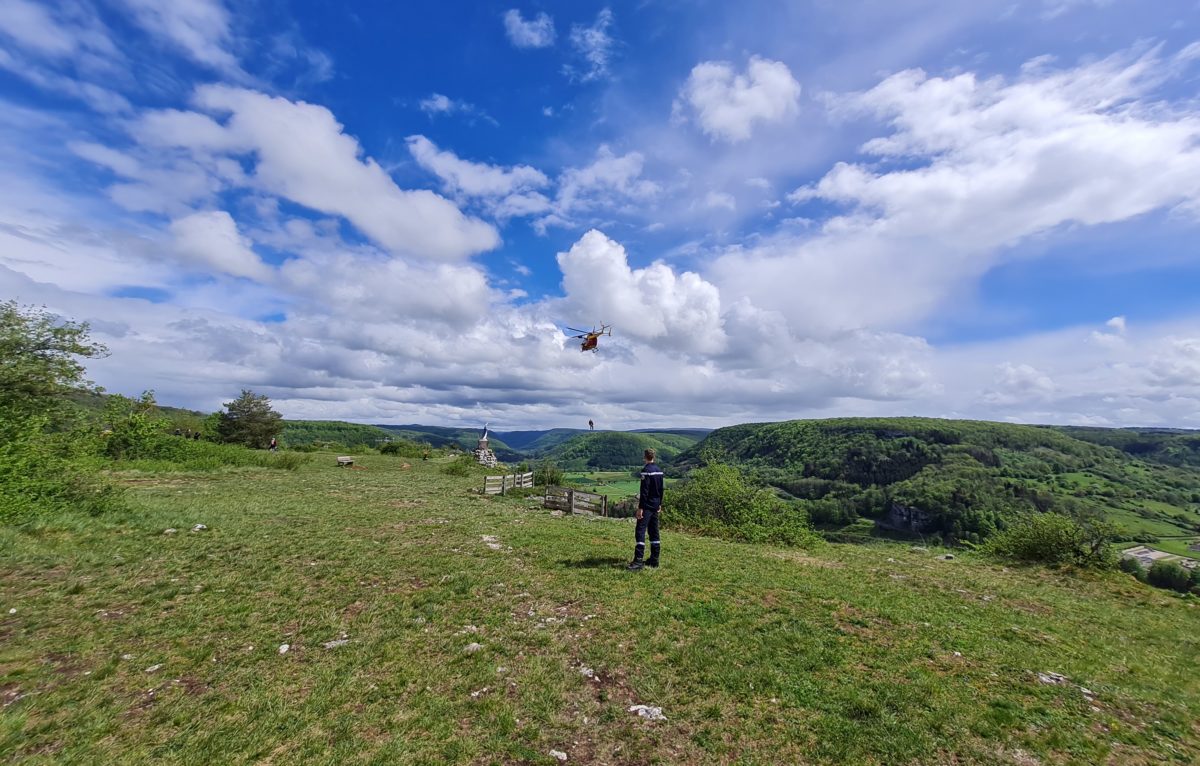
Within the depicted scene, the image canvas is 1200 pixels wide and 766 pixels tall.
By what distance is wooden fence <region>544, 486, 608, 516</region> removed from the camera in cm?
2705

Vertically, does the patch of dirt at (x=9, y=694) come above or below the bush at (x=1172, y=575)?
above

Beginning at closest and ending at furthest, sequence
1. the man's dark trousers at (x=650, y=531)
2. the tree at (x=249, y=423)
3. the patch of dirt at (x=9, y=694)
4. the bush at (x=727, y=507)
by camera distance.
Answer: the patch of dirt at (x=9, y=694)
the man's dark trousers at (x=650, y=531)
the bush at (x=727, y=507)
the tree at (x=249, y=423)

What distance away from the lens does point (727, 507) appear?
28000mm

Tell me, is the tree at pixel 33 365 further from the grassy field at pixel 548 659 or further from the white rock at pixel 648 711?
the white rock at pixel 648 711

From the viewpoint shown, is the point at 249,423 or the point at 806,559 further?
the point at 249,423

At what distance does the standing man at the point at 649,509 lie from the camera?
44.7ft

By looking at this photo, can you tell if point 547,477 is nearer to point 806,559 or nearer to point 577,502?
point 577,502

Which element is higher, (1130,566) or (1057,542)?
(1057,542)

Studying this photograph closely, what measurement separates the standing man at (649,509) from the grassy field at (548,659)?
109cm

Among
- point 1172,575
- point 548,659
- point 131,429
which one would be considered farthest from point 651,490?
point 1172,575

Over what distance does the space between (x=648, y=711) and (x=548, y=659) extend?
223 centimetres

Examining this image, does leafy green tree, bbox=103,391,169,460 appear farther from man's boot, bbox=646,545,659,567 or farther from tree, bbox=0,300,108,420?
man's boot, bbox=646,545,659,567

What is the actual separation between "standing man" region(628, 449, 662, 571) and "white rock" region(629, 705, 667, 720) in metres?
6.67

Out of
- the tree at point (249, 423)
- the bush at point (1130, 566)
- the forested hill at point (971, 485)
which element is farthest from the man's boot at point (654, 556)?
the forested hill at point (971, 485)
